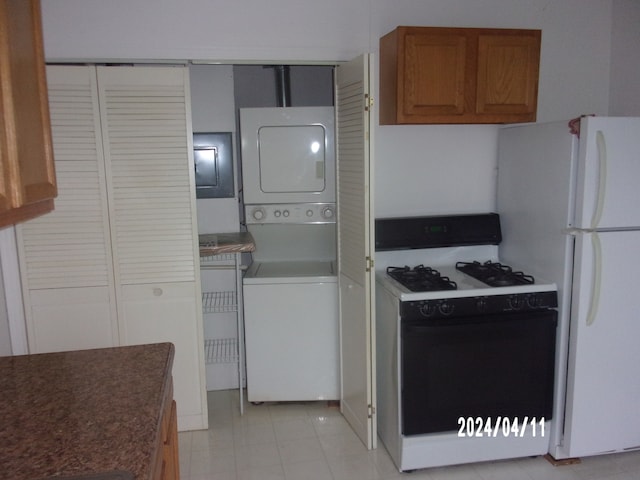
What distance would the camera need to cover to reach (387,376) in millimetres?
2721

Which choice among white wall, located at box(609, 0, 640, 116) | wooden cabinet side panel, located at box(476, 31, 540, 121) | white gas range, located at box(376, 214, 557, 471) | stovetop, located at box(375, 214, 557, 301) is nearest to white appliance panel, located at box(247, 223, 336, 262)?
stovetop, located at box(375, 214, 557, 301)

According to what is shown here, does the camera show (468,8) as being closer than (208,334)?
Yes

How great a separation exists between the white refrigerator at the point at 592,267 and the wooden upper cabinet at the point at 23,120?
2148 millimetres

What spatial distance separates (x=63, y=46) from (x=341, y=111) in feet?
4.90

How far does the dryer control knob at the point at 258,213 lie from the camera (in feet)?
10.7

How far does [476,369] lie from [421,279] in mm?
511

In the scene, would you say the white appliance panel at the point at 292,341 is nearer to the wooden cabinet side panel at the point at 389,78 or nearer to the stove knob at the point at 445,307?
the stove knob at the point at 445,307

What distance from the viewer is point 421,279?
2.70 meters

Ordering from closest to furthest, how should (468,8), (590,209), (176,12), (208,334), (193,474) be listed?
(590,209), (193,474), (176,12), (468,8), (208,334)

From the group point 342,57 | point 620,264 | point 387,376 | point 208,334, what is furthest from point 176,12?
point 620,264

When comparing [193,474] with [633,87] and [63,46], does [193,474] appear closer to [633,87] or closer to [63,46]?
[63,46]

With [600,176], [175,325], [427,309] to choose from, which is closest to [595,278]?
[600,176]

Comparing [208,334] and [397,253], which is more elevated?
[397,253]

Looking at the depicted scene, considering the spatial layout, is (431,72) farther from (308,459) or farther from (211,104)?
(308,459)
